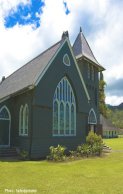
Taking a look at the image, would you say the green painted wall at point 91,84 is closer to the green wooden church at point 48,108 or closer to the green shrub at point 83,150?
the green wooden church at point 48,108

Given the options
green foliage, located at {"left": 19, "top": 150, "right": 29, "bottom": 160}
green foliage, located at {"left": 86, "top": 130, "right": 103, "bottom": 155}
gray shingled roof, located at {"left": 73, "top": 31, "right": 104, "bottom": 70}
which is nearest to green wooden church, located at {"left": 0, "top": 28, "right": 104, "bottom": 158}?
green foliage, located at {"left": 19, "top": 150, "right": 29, "bottom": 160}

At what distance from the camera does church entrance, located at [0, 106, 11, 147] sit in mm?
22547

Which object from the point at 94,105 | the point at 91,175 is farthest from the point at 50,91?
the point at 94,105

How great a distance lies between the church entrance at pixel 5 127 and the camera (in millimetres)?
22547

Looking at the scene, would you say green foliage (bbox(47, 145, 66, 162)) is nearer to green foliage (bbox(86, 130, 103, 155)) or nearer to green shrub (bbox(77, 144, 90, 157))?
green shrub (bbox(77, 144, 90, 157))

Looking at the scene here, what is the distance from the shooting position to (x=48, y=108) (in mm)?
21859

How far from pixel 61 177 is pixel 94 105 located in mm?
20032

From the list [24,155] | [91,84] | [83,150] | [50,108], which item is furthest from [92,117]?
[24,155]

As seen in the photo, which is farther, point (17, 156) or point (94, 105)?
point (94, 105)

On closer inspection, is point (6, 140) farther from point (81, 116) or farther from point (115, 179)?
point (115, 179)

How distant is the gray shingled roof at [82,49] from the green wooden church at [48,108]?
23.6 feet

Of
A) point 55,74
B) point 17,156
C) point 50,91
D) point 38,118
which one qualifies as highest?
point 55,74

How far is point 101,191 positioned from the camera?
10.6 meters

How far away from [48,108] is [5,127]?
384 centimetres
